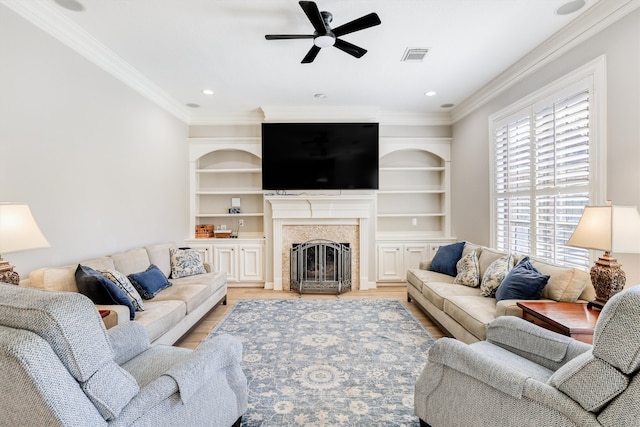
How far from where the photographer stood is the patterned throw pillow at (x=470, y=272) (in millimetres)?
3419

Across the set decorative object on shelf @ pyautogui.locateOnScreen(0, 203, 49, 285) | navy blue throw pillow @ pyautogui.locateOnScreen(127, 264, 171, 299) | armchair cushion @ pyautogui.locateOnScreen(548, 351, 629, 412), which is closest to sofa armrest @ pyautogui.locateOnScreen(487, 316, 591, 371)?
armchair cushion @ pyautogui.locateOnScreen(548, 351, 629, 412)

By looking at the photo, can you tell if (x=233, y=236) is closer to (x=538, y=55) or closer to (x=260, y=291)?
(x=260, y=291)

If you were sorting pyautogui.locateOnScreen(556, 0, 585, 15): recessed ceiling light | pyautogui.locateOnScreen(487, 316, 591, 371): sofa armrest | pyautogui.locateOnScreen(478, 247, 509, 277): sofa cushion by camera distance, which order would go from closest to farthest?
pyautogui.locateOnScreen(487, 316, 591, 371): sofa armrest → pyautogui.locateOnScreen(556, 0, 585, 15): recessed ceiling light → pyautogui.locateOnScreen(478, 247, 509, 277): sofa cushion

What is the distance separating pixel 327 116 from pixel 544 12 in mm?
3003

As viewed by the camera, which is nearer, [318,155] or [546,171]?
[546,171]

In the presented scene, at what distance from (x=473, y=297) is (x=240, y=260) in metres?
3.54

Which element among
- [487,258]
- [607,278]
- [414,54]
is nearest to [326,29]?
[414,54]

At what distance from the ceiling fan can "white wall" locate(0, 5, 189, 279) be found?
186cm

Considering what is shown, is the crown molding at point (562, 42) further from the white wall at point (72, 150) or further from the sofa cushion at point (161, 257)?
the sofa cushion at point (161, 257)

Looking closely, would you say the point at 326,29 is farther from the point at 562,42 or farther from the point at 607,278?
the point at 607,278

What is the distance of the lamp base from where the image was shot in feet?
6.50

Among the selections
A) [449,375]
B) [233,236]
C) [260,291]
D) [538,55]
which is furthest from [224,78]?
[449,375]

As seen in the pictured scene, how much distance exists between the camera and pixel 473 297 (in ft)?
9.78

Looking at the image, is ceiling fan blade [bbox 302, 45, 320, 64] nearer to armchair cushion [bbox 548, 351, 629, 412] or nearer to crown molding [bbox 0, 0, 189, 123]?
crown molding [bbox 0, 0, 189, 123]
